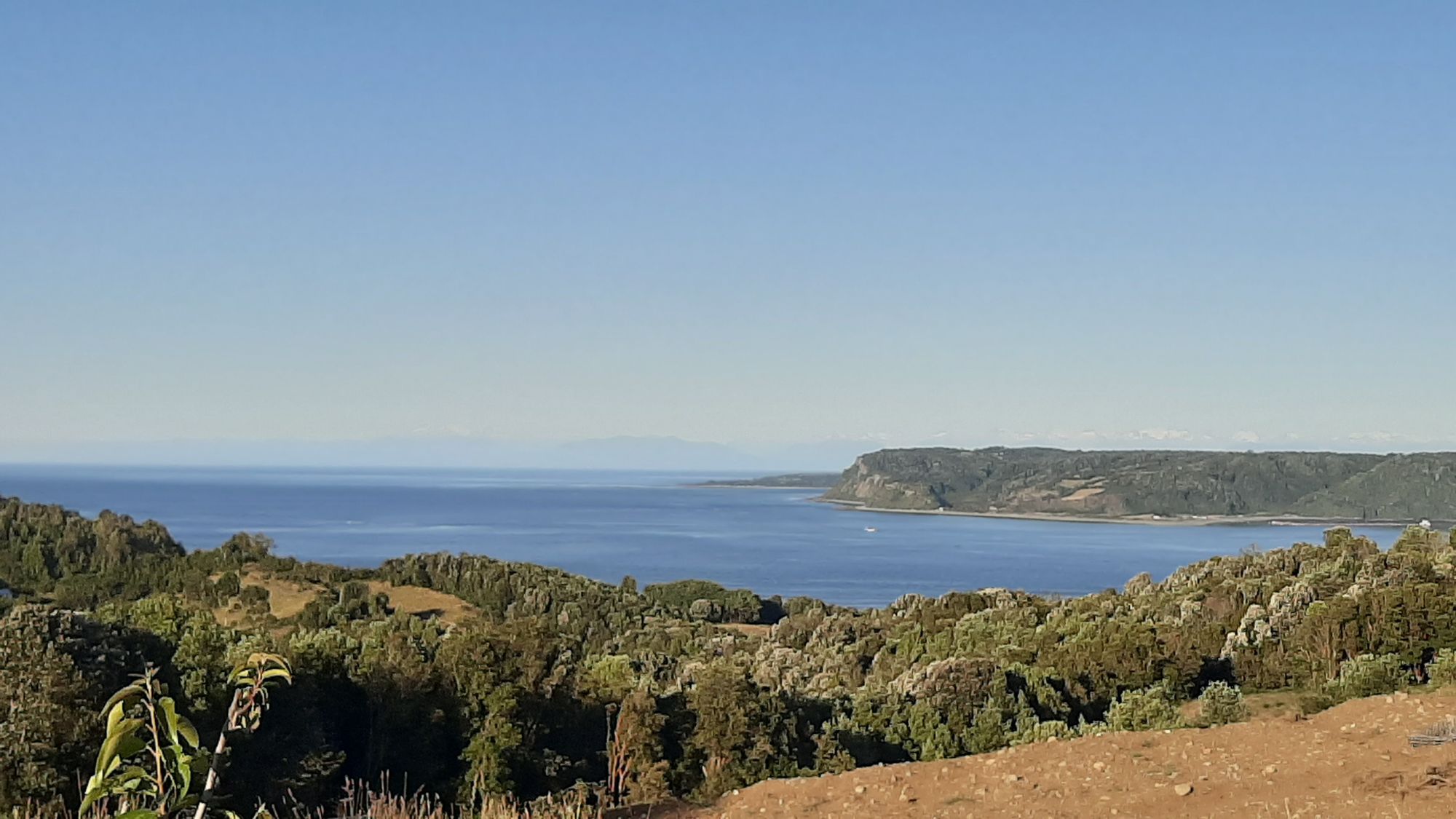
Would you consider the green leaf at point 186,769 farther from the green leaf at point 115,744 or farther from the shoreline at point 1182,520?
the shoreline at point 1182,520

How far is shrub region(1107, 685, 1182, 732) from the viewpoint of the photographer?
15125 mm

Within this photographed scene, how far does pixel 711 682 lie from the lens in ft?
54.7

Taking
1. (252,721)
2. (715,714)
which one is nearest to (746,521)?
(715,714)

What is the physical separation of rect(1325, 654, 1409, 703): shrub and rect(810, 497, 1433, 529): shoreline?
119 meters

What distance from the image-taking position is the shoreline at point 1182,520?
429 feet

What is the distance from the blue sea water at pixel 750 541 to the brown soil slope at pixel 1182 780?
2345 inches

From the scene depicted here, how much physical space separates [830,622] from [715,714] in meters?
22.9

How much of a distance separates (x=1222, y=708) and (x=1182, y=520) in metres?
141

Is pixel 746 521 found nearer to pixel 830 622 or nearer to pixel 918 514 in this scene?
pixel 918 514

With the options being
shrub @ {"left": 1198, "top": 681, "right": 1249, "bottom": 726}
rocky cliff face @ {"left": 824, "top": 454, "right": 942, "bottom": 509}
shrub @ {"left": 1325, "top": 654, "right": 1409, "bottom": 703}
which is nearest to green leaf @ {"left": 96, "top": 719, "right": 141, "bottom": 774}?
shrub @ {"left": 1198, "top": 681, "right": 1249, "bottom": 726}

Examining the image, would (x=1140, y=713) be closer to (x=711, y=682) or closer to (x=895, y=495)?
(x=711, y=682)

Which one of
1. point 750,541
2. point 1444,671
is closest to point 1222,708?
point 1444,671

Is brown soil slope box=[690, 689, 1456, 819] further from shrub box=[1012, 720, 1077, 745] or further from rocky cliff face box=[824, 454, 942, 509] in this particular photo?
rocky cliff face box=[824, 454, 942, 509]

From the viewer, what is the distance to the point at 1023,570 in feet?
290
